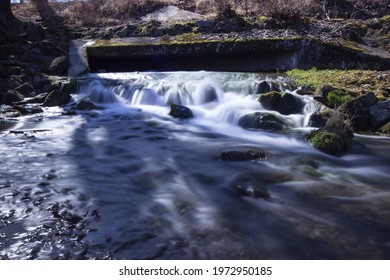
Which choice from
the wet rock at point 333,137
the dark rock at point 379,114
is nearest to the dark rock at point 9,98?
the wet rock at point 333,137

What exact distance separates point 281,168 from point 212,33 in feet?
28.4

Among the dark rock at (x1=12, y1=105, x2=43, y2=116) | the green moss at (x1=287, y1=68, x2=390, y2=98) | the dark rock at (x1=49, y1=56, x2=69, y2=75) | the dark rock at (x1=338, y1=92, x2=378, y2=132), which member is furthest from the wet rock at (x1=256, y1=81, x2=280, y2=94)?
the dark rock at (x1=49, y1=56, x2=69, y2=75)

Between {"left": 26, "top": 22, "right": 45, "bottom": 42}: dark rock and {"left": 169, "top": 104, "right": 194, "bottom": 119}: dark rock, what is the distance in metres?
7.35

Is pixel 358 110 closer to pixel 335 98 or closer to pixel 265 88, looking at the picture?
pixel 335 98

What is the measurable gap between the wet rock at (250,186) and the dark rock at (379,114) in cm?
388

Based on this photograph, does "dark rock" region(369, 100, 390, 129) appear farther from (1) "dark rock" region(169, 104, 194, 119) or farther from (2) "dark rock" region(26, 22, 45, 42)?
(2) "dark rock" region(26, 22, 45, 42)

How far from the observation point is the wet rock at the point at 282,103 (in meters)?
8.98

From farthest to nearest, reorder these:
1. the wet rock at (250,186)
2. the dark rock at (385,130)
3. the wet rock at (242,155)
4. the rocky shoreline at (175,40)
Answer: the rocky shoreline at (175,40) < the dark rock at (385,130) < the wet rock at (242,155) < the wet rock at (250,186)

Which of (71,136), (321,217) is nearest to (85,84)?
(71,136)

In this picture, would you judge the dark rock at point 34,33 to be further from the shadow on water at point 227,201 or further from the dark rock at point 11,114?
the shadow on water at point 227,201

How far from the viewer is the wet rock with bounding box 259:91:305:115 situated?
8.98 meters

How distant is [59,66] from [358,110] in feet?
30.1

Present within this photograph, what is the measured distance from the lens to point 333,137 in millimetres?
6918
